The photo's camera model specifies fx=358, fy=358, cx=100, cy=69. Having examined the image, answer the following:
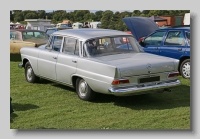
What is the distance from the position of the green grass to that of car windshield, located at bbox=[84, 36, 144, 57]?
0.80 meters

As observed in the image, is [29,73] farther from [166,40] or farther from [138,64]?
[166,40]

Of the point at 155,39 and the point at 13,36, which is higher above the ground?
the point at 13,36

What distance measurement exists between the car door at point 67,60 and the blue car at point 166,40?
2.30 meters

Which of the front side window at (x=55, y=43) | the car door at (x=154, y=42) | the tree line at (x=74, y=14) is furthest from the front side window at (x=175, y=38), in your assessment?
the front side window at (x=55, y=43)

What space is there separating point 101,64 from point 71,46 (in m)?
1.15

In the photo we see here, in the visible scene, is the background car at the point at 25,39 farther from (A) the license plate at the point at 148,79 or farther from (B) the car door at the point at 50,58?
(A) the license plate at the point at 148,79

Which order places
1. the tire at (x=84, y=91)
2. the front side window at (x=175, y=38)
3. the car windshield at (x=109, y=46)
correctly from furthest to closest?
the front side window at (x=175, y=38) → the car windshield at (x=109, y=46) → the tire at (x=84, y=91)

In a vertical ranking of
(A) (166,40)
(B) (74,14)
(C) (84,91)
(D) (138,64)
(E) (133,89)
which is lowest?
(C) (84,91)

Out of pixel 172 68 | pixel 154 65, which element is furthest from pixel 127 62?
pixel 172 68

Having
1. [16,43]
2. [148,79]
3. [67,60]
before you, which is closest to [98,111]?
[148,79]

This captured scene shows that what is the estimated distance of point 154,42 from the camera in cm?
930

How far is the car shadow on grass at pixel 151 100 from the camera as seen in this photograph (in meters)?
6.23

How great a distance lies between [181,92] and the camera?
714 cm

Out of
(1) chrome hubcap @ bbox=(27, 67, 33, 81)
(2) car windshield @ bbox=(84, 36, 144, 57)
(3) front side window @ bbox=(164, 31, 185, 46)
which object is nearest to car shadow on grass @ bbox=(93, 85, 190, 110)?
(2) car windshield @ bbox=(84, 36, 144, 57)
